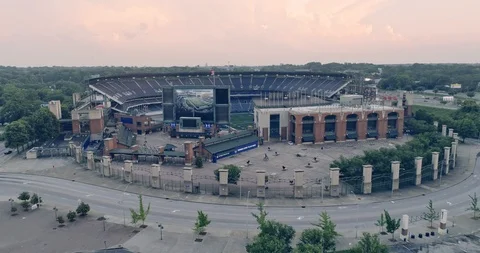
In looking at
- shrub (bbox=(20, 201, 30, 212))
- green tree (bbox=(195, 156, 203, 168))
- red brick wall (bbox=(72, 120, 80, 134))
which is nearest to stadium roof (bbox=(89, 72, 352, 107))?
red brick wall (bbox=(72, 120, 80, 134))

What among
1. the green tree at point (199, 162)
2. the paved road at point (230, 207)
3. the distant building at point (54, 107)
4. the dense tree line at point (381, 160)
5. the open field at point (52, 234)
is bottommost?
the open field at point (52, 234)

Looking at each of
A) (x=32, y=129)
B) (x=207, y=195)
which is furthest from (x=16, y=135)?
(x=207, y=195)

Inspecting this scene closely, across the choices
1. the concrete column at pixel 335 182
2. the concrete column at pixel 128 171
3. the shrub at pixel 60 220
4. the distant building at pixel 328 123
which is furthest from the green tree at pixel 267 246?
the distant building at pixel 328 123

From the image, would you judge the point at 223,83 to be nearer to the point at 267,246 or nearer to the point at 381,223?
the point at 381,223

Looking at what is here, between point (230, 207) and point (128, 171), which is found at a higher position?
point (128, 171)

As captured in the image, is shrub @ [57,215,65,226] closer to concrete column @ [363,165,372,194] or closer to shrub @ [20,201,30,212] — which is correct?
shrub @ [20,201,30,212]

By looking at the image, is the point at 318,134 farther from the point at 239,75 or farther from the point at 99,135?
the point at 239,75

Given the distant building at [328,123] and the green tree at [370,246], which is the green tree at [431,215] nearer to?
the green tree at [370,246]
